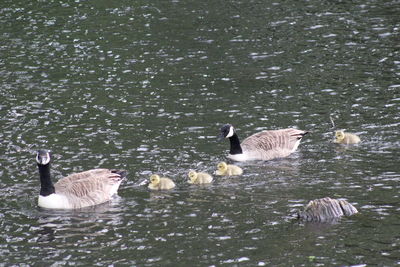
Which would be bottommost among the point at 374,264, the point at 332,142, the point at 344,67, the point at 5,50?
the point at 374,264

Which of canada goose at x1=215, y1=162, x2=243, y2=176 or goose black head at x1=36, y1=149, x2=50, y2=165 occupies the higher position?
goose black head at x1=36, y1=149, x2=50, y2=165

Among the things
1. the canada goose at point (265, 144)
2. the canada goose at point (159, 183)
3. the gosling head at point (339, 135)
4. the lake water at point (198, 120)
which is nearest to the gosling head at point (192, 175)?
the lake water at point (198, 120)

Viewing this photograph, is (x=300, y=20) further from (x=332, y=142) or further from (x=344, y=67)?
(x=332, y=142)

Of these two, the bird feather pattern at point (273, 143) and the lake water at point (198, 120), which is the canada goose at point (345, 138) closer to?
the lake water at point (198, 120)

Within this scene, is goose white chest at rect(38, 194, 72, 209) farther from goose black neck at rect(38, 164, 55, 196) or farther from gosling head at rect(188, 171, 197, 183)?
gosling head at rect(188, 171, 197, 183)

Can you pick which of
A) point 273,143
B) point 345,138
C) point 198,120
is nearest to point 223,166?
point 273,143

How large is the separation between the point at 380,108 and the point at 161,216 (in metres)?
8.98

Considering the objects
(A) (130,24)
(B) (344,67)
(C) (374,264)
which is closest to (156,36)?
(A) (130,24)

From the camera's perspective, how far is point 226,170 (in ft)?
65.7

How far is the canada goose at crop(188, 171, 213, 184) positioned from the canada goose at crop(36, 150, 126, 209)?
1655 millimetres

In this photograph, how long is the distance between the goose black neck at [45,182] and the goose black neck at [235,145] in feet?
17.0

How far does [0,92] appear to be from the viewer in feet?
89.6

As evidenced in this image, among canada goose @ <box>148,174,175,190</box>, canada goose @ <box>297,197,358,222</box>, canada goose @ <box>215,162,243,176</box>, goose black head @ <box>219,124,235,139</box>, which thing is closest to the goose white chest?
canada goose @ <box>148,174,175,190</box>

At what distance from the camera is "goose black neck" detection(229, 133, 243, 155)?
850 inches
